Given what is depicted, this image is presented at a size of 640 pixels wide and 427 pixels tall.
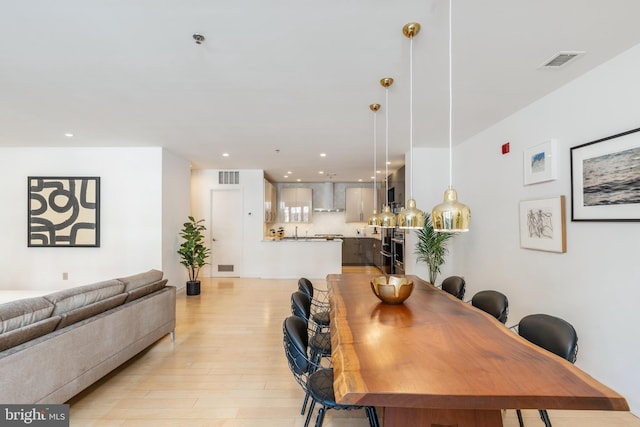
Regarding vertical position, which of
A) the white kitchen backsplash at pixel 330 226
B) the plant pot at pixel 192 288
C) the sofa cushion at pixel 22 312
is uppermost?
the white kitchen backsplash at pixel 330 226

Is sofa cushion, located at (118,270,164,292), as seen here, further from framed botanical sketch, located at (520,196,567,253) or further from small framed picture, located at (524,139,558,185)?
small framed picture, located at (524,139,558,185)

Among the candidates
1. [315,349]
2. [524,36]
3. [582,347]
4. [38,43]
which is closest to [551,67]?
[524,36]

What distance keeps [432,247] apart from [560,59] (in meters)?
2.88

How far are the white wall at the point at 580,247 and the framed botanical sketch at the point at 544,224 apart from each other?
0.06 metres

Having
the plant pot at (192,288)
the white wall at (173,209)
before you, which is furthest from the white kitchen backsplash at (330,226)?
the plant pot at (192,288)

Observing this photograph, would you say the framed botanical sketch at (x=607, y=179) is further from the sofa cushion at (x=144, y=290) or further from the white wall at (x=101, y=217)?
the white wall at (x=101, y=217)

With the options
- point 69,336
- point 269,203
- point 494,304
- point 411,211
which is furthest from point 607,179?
point 269,203

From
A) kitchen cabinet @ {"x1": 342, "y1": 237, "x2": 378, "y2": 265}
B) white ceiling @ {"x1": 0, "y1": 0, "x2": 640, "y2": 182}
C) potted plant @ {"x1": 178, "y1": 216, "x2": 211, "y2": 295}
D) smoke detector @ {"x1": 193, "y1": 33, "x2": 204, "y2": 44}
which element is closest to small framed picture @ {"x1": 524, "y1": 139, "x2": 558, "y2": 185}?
white ceiling @ {"x1": 0, "y1": 0, "x2": 640, "y2": 182}

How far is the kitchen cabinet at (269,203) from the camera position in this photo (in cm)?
748

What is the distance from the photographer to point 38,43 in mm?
2141

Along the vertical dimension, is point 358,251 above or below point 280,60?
below

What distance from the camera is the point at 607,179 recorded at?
2334mm

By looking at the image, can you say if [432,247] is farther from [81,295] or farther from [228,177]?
[228,177]

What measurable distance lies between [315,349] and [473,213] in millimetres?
3319
